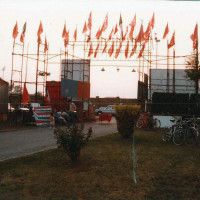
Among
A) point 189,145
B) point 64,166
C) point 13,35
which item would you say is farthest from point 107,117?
point 64,166

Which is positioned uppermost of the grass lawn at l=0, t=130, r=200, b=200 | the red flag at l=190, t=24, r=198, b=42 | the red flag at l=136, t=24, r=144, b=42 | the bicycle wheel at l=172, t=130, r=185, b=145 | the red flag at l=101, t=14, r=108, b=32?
the red flag at l=101, t=14, r=108, b=32

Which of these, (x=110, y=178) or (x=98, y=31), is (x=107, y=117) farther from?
(x=110, y=178)

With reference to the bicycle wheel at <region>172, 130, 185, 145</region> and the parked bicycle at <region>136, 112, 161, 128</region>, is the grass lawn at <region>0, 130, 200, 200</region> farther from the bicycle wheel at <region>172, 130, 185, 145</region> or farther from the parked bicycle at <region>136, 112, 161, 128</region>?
the parked bicycle at <region>136, 112, 161, 128</region>

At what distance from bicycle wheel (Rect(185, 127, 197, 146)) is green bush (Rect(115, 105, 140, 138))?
2532 mm

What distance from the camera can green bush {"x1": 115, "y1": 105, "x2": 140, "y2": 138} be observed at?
1277 centimetres

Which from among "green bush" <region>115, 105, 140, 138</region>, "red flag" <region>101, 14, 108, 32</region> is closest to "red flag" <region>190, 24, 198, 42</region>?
"red flag" <region>101, 14, 108, 32</region>

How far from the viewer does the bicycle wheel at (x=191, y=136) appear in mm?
11148

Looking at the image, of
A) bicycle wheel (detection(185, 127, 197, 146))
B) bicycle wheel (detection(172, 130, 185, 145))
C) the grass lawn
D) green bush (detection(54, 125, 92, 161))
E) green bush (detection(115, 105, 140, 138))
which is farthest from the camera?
green bush (detection(115, 105, 140, 138))

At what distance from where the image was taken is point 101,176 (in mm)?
6223

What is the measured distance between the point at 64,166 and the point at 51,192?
6.75 feet

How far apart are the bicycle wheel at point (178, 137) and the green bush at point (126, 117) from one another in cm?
213

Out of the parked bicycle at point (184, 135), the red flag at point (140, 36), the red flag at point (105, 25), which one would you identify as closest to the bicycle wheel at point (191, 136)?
the parked bicycle at point (184, 135)

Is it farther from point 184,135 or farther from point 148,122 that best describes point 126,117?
point 148,122

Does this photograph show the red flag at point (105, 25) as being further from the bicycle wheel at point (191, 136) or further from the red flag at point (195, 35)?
the bicycle wheel at point (191, 136)
